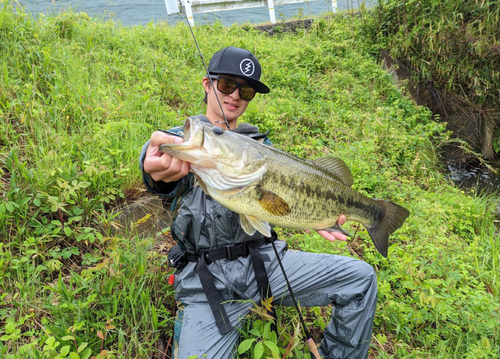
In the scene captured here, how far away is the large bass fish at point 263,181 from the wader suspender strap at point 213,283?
1.77ft

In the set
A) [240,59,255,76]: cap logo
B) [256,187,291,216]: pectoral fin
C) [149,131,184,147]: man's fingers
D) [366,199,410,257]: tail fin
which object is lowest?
[366,199,410,257]: tail fin

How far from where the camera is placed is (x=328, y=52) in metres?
8.39

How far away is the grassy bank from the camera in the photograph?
2.39 metres

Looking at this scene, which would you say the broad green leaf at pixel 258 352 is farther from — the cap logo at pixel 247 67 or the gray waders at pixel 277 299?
the cap logo at pixel 247 67

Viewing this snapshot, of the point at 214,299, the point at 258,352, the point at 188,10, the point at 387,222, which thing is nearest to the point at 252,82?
the point at 387,222

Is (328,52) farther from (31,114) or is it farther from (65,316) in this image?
(65,316)

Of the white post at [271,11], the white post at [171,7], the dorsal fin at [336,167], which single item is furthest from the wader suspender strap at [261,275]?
the white post at [271,11]

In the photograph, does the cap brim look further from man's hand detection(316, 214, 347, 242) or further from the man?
man's hand detection(316, 214, 347, 242)

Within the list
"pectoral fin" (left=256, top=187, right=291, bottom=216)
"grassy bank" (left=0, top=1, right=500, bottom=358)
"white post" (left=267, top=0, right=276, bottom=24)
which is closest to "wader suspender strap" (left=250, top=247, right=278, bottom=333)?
"grassy bank" (left=0, top=1, right=500, bottom=358)

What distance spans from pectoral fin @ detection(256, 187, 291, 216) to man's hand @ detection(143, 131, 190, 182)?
44 centimetres

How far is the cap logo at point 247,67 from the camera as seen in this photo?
2.85m

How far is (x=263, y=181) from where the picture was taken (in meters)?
1.93

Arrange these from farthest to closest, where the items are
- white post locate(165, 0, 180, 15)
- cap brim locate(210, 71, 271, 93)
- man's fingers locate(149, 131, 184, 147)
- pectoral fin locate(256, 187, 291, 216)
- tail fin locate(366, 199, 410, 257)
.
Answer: white post locate(165, 0, 180, 15) < cap brim locate(210, 71, 271, 93) < tail fin locate(366, 199, 410, 257) < pectoral fin locate(256, 187, 291, 216) < man's fingers locate(149, 131, 184, 147)

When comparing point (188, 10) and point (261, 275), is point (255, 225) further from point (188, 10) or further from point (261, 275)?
point (188, 10)
